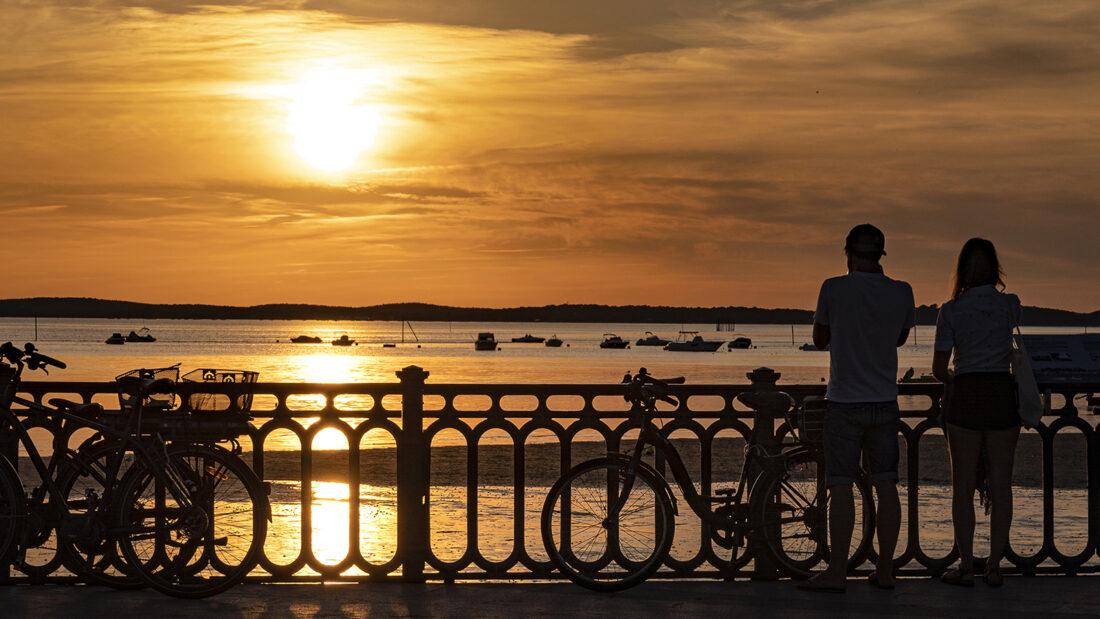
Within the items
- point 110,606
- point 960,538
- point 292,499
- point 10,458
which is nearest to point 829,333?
point 960,538

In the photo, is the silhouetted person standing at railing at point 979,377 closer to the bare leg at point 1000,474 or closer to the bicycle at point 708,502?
the bare leg at point 1000,474

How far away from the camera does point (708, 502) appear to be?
829 cm

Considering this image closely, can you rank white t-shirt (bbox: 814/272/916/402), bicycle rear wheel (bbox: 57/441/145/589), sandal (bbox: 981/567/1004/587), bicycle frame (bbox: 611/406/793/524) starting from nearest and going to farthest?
white t-shirt (bbox: 814/272/916/402)
bicycle rear wheel (bbox: 57/441/145/589)
bicycle frame (bbox: 611/406/793/524)
sandal (bbox: 981/567/1004/587)

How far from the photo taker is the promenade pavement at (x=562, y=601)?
748cm

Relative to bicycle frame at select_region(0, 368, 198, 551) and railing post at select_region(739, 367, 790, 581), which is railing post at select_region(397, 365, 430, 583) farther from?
railing post at select_region(739, 367, 790, 581)

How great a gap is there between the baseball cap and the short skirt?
1029 millimetres

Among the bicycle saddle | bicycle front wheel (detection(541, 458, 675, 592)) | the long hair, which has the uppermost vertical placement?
the long hair

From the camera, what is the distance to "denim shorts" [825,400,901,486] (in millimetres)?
7840

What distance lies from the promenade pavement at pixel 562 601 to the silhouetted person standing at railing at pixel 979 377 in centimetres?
51

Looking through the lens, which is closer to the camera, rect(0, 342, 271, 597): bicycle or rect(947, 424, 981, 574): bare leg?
rect(0, 342, 271, 597): bicycle

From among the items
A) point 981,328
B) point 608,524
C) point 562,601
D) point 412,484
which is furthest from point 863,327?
point 412,484

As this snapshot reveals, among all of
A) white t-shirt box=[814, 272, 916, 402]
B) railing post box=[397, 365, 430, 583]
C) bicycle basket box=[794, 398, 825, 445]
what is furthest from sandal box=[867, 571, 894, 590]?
railing post box=[397, 365, 430, 583]

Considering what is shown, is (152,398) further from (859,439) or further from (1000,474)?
(1000,474)

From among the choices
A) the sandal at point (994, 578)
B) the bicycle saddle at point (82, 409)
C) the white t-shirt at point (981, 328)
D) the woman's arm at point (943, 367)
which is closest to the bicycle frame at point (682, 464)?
the woman's arm at point (943, 367)
